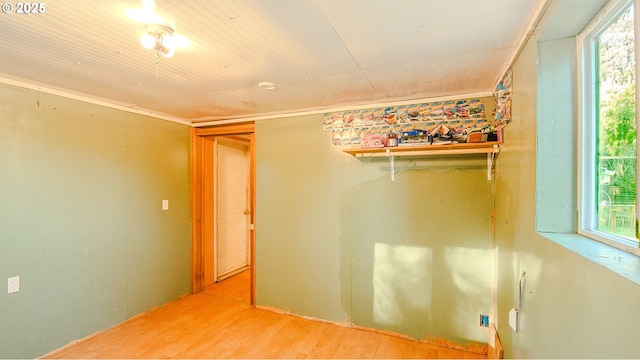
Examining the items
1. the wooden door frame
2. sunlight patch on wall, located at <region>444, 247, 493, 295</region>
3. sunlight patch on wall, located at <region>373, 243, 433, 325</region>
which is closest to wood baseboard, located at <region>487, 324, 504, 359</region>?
sunlight patch on wall, located at <region>444, 247, 493, 295</region>

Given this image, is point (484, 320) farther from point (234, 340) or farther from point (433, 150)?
point (234, 340)

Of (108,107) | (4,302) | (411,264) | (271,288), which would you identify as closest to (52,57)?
(108,107)

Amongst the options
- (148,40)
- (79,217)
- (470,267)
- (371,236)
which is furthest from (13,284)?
(470,267)

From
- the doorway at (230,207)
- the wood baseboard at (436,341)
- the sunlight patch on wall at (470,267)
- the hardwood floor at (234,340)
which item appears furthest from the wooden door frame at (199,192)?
the sunlight patch on wall at (470,267)

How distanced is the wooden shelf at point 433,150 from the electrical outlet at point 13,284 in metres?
2.74

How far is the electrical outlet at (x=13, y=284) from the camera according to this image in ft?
6.82

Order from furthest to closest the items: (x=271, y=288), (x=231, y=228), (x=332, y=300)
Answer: (x=231, y=228) < (x=271, y=288) < (x=332, y=300)

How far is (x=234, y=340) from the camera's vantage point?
8.32ft

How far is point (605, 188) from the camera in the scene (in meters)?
1.04

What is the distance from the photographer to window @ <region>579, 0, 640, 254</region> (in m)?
0.90

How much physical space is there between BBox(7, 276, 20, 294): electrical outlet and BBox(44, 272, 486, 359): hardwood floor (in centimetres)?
60

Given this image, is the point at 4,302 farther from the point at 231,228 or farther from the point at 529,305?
the point at 529,305

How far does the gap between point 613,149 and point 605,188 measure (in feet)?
0.49

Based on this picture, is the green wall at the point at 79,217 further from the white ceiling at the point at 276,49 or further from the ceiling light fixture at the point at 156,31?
the ceiling light fixture at the point at 156,31
